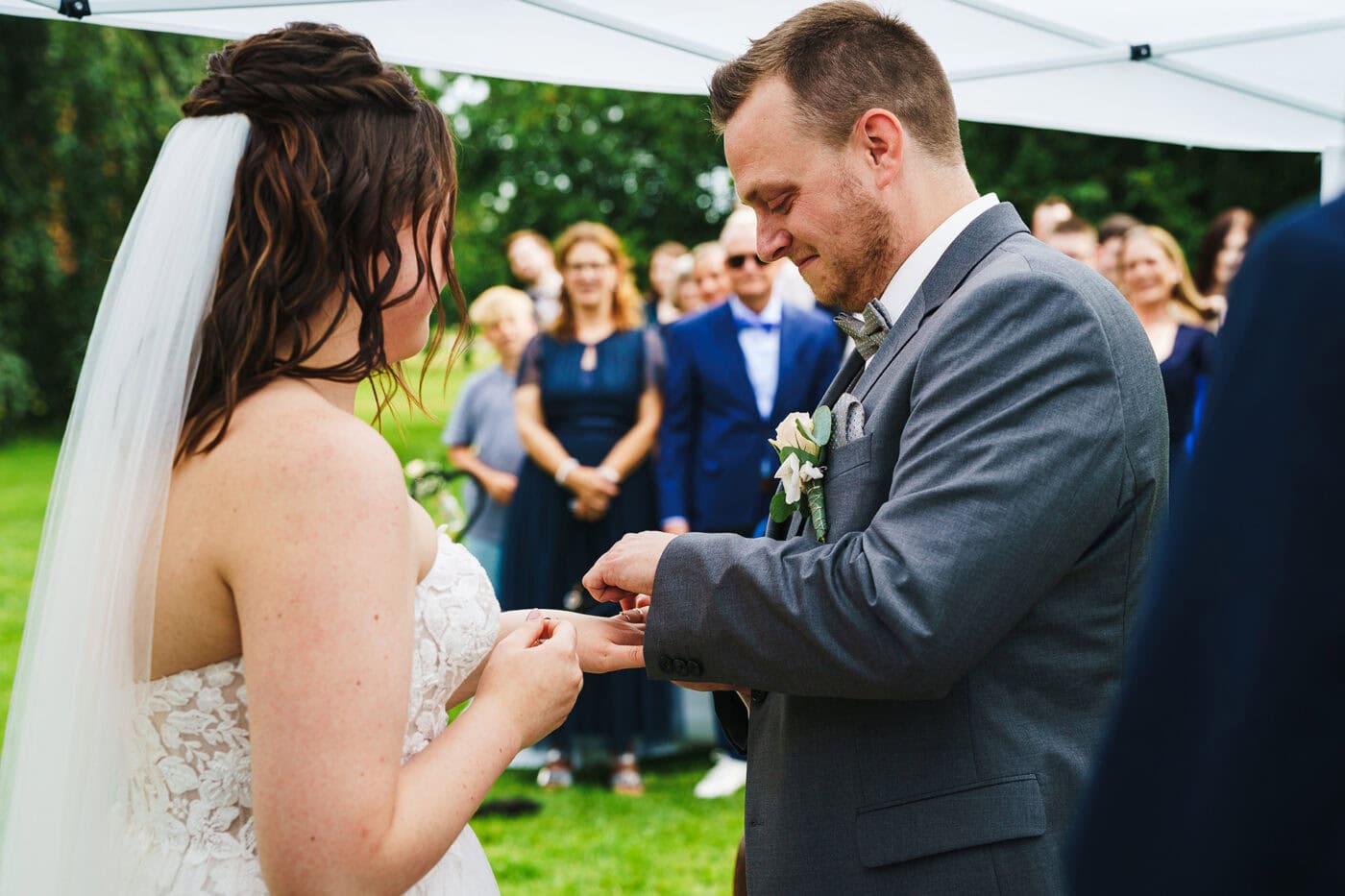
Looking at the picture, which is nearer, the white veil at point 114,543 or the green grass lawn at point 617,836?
the white veil at point 114,543

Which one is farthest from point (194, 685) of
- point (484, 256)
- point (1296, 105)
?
point (484, 256)

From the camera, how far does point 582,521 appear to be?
648cm

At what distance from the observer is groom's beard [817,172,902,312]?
2.26 m

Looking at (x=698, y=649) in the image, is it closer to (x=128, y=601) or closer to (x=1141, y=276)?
(x=128, y=601)

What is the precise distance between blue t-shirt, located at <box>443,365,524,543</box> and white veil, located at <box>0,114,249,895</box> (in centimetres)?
504

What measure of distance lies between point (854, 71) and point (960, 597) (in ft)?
3.28

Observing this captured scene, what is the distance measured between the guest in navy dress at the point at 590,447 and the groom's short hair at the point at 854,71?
3.99 m

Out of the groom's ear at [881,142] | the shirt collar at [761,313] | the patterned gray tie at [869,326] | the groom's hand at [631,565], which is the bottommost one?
the groom's hand at [631,565]

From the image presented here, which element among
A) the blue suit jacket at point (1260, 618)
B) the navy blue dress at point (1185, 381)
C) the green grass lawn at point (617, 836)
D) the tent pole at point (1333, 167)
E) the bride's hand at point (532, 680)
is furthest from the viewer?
the navy blue dress at point (1185, 381)

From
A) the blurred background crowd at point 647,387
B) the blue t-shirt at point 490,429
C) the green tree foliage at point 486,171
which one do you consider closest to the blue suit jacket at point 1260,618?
the blurred background crowd at point 647,387

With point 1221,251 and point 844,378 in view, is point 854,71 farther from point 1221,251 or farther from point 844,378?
point 1221,251

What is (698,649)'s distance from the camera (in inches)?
79.3

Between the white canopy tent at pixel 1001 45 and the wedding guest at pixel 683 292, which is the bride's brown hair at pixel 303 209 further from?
the wedding guest at pixel 683 292

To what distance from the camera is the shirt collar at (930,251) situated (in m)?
2.25
